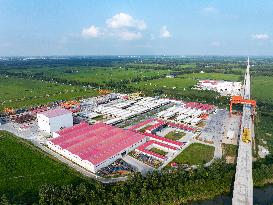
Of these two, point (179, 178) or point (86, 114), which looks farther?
point (86, 114)

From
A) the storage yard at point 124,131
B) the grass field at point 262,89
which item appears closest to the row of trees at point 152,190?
the storage yard at point 124,131

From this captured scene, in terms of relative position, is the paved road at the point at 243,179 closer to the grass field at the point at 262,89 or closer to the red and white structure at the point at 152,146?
the red and white structure at the point at 152,146

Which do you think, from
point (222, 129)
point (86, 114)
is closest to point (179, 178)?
point (222, 129)

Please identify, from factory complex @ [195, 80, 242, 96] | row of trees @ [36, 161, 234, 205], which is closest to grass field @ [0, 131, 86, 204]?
row of trees @ [36, 161, 234, 205]

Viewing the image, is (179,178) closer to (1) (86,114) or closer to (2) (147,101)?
(1) (86,114)

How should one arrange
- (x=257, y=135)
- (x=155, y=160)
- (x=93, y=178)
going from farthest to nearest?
(x=257, y=135)
(x=155, y=160)
(x=93, y=178)

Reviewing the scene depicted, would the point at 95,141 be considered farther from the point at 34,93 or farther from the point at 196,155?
the point at 34,93

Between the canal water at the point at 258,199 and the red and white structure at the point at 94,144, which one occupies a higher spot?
the red and white structure at the point at 94,144

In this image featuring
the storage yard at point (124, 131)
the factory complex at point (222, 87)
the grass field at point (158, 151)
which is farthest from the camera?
the factory complex at point (222, 87)
